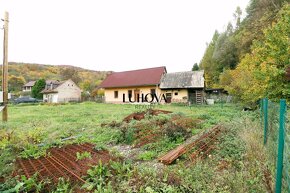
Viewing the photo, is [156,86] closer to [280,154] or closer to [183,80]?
[183,80]

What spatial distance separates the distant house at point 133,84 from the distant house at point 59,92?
1177 cm

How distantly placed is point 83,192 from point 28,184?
1020 millimetres

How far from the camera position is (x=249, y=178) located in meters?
3.21

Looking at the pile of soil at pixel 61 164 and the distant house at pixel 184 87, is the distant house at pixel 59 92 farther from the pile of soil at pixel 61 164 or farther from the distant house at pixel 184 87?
the pile of soil at pixel 61 164

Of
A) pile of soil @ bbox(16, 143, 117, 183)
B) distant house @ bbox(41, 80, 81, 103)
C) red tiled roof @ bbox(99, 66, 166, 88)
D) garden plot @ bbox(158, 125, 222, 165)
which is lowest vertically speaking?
pile of soil @ bbox(16, 143, 117, 183)

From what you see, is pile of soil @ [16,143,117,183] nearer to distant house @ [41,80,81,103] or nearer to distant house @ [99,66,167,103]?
distant house @ [99,66,167,103]

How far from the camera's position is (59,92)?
38.7 meters

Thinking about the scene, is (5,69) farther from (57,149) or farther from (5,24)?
(57,149)

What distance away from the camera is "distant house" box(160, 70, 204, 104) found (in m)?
22.8

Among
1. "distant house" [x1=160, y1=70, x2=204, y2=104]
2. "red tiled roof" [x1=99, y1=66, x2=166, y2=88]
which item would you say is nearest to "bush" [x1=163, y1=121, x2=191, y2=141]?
"distant house" [x1=160, y1=70, x2=204, y2=104]

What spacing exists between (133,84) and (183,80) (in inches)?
259

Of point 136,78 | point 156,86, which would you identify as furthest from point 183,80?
point 136,78

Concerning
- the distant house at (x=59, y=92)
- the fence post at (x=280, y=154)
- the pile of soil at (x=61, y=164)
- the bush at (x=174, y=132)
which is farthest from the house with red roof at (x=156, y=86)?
the fence post at (x=280, y=154)

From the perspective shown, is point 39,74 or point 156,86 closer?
point 156,86
